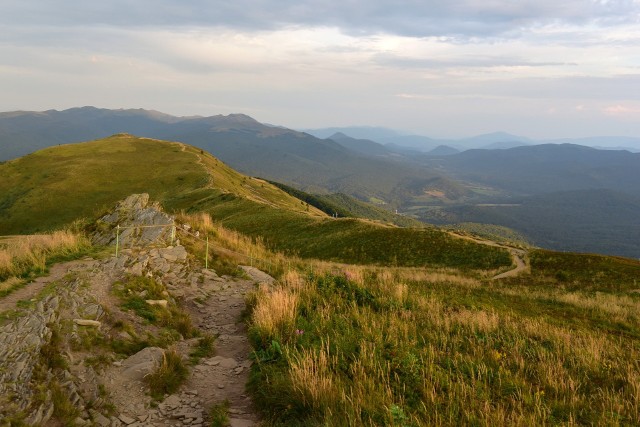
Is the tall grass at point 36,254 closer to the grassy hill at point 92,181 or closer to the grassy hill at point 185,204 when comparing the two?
the grassy hill at point 185,204

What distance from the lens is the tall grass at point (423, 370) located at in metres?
5.43

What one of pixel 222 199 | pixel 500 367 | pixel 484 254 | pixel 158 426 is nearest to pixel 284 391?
pixel 158 426

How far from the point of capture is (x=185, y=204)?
66.0 metres

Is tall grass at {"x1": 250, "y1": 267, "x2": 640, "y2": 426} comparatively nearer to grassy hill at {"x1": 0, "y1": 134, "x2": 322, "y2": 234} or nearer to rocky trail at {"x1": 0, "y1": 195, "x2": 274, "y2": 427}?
rocky trail at {"x1": 0, "y1": 195, "x2": 274, "y2": 427}

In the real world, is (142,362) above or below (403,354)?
below

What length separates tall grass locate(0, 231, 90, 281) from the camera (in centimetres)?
1032

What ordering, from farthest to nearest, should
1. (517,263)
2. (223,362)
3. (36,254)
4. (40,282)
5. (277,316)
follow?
(517,263) < (36,254) < (40,282) < (277,316) < (223,362)

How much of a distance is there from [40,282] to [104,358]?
4283mm

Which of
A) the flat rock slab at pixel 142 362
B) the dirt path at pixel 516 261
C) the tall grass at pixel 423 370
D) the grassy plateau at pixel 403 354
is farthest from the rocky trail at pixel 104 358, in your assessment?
the dirt path at pixel 516 261

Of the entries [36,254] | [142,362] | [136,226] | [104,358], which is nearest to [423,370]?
[142,362]

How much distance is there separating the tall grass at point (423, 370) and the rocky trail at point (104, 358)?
922 mm

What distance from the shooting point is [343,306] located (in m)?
10.5

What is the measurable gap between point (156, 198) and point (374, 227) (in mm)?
50219

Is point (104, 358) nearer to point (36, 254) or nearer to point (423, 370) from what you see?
point (423, 370)
